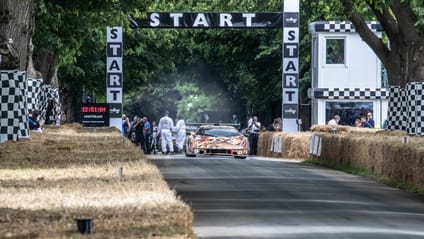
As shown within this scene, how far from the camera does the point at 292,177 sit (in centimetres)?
2900

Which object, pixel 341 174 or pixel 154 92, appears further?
pixel 154 92

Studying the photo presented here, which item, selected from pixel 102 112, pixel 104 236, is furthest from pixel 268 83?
pixel 104 236

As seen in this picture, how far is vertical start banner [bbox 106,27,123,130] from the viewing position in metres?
50.7

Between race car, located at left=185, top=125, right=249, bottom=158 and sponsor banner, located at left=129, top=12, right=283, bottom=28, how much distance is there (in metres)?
5.33

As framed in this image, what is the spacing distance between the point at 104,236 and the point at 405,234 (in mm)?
5744

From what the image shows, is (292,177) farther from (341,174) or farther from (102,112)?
(102,112)

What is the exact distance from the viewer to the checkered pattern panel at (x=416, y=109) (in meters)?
35.5

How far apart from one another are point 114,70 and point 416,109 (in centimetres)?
1799

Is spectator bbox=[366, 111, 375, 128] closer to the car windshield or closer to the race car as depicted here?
the car windshield

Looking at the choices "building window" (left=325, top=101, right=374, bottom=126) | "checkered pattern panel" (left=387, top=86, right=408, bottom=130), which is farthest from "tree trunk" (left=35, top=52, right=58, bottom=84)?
"checkered pattern panel" (left=387, top=86, right=408, bottom=130)

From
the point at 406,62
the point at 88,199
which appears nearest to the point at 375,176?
the point at 406,62

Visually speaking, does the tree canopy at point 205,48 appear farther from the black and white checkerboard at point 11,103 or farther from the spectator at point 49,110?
the black and white checkerboard at point 11,103

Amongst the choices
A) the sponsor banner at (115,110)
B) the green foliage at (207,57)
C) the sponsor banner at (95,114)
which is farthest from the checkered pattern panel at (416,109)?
the sponsor banner at (95,114)

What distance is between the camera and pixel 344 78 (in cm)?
5809
